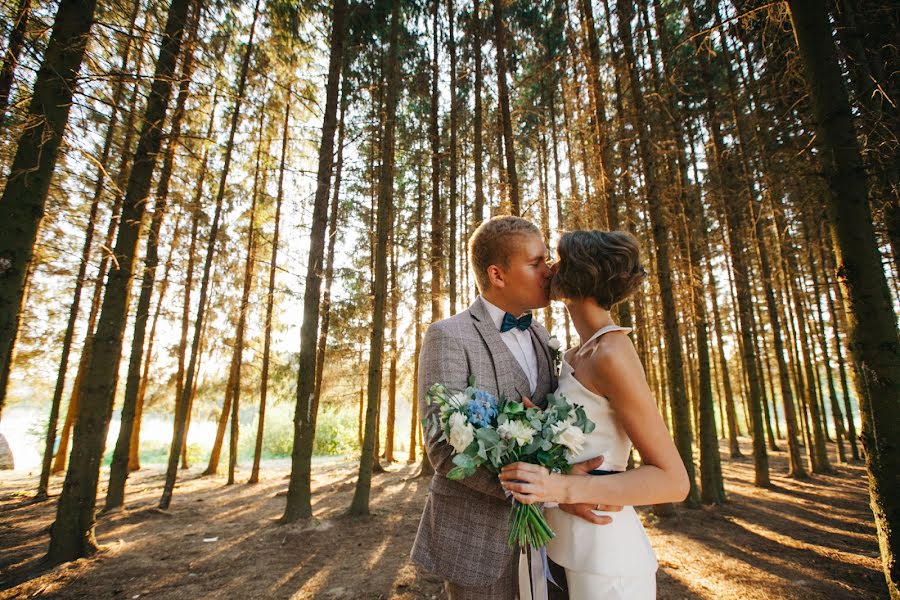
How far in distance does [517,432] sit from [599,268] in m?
0.81

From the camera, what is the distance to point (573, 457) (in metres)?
1.56

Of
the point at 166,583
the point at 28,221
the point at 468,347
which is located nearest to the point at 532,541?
the point at 468,347

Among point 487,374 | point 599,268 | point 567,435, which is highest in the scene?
point 599,268

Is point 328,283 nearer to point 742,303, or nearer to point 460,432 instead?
point 742,303

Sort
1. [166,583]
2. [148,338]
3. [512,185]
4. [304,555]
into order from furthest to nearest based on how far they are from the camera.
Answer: [148,338] → [512,185] → [304,555] → [166,583]

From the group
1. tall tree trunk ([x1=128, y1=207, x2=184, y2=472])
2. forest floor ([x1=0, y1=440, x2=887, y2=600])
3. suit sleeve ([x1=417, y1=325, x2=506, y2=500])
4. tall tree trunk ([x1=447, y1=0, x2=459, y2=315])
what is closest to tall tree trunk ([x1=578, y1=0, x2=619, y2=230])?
tall tree trunk ([x1=447, y1=0, x2=459, y2=315])

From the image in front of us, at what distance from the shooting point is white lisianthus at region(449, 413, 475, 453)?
132 centimetres

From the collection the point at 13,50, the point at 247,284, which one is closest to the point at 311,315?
the point at 13,50

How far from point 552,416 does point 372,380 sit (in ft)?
21.7

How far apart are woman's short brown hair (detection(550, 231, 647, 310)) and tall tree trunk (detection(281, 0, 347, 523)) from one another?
6.35m

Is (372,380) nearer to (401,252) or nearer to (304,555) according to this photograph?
(304,555)

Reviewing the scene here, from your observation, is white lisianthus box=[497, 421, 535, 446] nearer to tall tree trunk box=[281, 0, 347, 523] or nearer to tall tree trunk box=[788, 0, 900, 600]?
tall tree trunk box=[788, 0, 900, 600]

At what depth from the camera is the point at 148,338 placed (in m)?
12.9

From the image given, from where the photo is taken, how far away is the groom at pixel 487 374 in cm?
161
